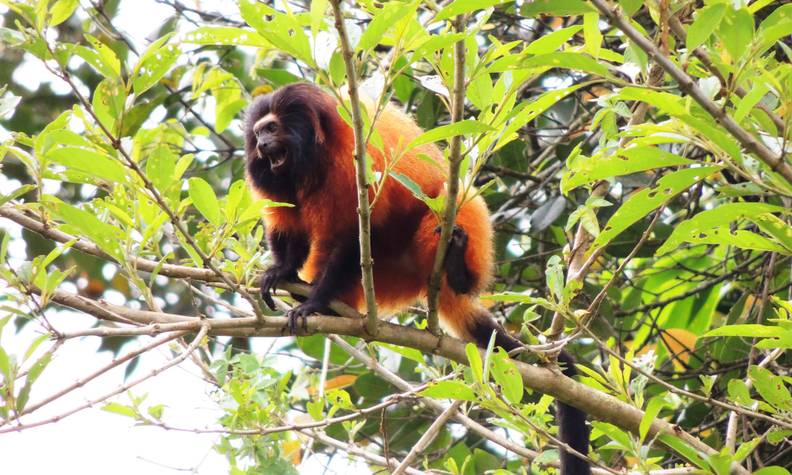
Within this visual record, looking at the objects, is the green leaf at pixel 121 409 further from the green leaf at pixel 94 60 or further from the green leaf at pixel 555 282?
the green leaf at pixel 555 282

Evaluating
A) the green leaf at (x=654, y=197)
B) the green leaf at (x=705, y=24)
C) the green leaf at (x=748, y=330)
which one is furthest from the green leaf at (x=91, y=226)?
the green leaf at (x=748, y=330)

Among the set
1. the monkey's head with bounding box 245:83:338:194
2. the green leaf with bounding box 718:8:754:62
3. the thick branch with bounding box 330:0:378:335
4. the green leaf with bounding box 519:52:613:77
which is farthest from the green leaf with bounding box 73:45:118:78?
the monkey's head with bounding box 245:83:338:194

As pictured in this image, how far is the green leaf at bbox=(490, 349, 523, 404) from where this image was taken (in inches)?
109

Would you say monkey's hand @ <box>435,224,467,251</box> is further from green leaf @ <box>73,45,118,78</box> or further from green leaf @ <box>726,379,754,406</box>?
green leaf @ <box>73,45,118,78</box>

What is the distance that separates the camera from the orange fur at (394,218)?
4230 mm

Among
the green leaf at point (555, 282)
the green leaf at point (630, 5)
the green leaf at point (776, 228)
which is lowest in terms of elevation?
the green leaf at point (776, 228)

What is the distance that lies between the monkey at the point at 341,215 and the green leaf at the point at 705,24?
1954mm

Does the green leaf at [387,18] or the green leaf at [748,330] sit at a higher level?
the green leaf at [387,18]

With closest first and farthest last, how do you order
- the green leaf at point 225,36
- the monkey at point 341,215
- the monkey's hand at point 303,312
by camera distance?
the green leaf at point 225,36, the monkey's hand at point 303,312, the monkey at point 341,215

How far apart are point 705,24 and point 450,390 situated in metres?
1.24

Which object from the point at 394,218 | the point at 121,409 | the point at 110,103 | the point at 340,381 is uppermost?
the point at 394,218

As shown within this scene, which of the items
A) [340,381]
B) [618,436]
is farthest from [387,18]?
[340,381]

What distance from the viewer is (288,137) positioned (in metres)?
4.30

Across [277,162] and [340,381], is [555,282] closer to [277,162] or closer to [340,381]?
[277,162]
